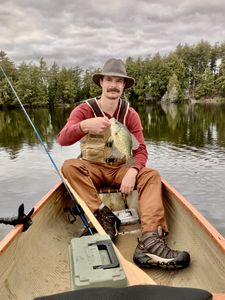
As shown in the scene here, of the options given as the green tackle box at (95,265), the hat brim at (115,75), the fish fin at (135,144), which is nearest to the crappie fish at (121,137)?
the fish fin at (135,144)

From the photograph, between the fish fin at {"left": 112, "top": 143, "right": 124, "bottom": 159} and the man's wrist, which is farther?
the fish fin at {"left": 112, "top": 143, "right": 124, "bottom": 159}

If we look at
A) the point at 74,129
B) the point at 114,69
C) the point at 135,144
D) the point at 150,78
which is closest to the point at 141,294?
the point at 74,129

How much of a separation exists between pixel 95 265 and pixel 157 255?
1450 millimetres

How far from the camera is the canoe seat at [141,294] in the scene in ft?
6.37

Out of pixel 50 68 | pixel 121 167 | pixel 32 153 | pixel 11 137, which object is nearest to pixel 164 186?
pixel 121 167

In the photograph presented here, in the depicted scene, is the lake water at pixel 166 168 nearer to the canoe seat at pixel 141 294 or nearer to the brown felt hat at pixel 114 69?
the brown felt hat at pixel 114 69

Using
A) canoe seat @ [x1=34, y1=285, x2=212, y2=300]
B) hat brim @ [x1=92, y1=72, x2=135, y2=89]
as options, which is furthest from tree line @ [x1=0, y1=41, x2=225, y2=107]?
canoe seat @ [x1=34, y1=285, x2=212, y2=300]

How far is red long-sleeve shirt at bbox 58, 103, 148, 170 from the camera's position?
16.5ft

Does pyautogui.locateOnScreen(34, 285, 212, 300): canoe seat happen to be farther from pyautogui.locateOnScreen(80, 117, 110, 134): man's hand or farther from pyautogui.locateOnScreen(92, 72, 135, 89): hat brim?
pyautogui.locateOnScreen(92, 72, 135, 89): hat brim

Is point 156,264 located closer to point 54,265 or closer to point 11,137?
point 54,265

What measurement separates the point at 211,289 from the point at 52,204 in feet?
9.12

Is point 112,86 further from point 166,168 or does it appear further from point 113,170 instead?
point 166,168

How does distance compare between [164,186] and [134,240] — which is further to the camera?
[164,186]

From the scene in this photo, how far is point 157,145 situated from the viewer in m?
21.6
